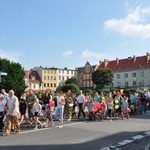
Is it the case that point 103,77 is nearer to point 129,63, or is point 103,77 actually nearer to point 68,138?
Result: point 129,63

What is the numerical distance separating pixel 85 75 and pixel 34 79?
787 inches

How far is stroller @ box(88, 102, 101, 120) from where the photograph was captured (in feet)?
58.1

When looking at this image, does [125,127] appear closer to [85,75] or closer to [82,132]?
[82,132]

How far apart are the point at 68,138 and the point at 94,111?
21.3 feet

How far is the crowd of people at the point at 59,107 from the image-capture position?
41.6 feet

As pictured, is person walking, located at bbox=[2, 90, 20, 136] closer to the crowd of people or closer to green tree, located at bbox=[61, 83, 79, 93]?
the crowd of people

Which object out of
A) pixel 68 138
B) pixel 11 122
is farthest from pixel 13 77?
pixel 68 138

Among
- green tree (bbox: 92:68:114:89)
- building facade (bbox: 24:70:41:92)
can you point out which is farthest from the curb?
building facade (bbox: 24:70:41:92)

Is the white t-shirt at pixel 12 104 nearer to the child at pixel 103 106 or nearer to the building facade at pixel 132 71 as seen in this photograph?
the child at pixel 103 106

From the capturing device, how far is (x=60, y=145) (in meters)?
10.0

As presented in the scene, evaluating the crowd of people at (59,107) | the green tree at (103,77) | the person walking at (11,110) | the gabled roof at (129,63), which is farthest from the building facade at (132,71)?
the person walking at (11,110)

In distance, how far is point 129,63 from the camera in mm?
103562

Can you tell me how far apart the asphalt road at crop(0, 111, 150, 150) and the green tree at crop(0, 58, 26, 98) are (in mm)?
24037

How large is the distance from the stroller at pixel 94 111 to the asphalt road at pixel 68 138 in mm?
3233
